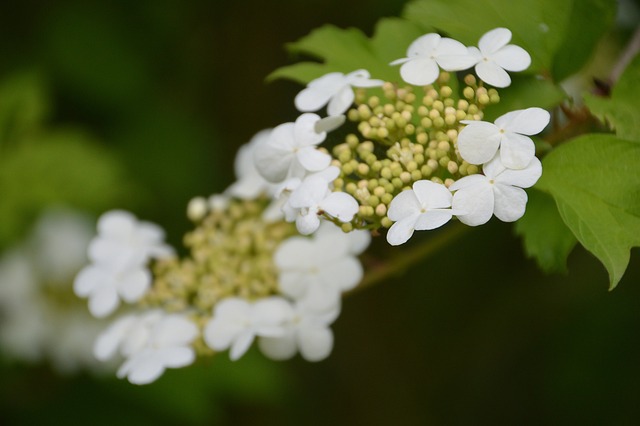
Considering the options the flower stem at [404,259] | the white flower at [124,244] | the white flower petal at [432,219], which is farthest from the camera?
the white flower at [124,244]

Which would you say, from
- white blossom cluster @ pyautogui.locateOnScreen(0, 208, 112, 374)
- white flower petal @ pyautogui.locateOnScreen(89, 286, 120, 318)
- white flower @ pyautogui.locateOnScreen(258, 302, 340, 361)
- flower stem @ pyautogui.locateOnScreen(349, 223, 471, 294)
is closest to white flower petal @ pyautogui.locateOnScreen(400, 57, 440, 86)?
flower stem @ pyautogui.locateOnScreen(349, 223, 471, 294)

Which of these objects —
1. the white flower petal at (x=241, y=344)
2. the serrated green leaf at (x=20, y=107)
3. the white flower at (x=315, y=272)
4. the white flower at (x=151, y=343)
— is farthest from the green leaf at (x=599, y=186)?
the serrated green leaf at (x=20, y=107)

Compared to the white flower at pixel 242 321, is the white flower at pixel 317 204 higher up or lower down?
higher up

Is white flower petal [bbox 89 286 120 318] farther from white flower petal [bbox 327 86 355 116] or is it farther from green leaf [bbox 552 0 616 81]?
green leaf [bbox 552 0 616 81]

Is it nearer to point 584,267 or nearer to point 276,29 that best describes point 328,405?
point 584,267

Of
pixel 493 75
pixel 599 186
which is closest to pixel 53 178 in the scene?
pixel 493 75

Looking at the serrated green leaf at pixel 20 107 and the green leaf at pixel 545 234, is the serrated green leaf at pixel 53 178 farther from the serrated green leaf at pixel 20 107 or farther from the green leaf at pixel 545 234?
the green leaf at pixel 545 234
